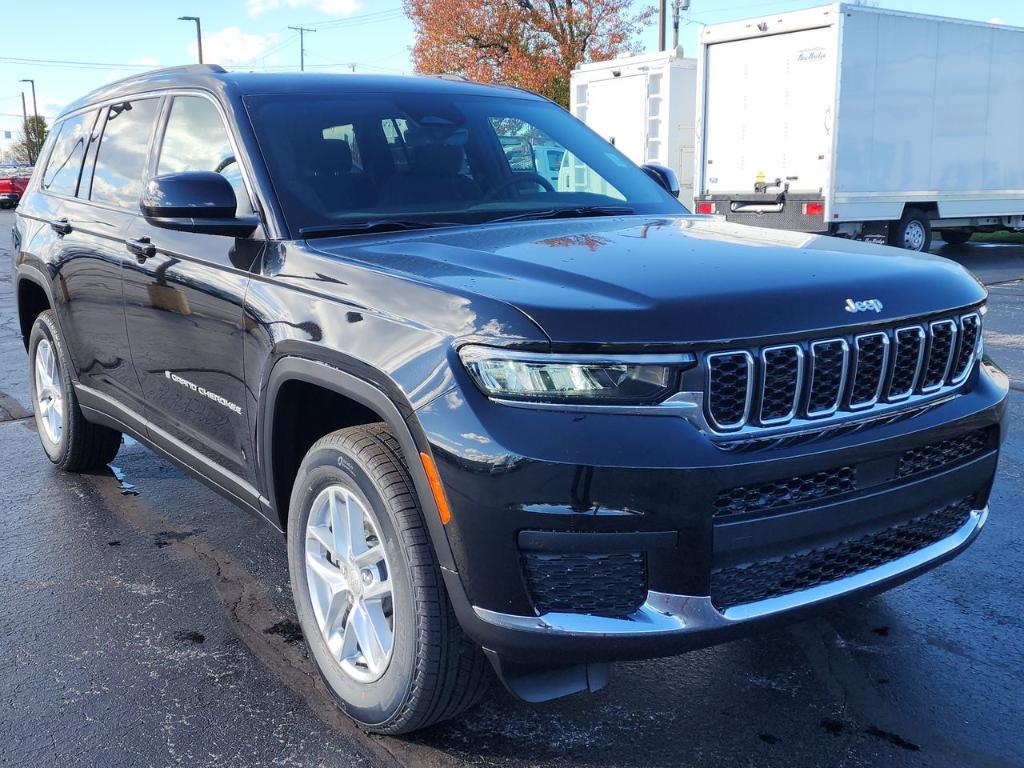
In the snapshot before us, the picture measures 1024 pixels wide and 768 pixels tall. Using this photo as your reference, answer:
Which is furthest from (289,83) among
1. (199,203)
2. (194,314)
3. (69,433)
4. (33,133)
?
(33,133)

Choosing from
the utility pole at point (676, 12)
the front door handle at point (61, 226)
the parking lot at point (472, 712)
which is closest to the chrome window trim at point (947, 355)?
the parking lot at point (472, 712)

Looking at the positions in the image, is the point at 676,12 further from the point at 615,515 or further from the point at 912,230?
the point at 615,515

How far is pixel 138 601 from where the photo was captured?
3.84 meters

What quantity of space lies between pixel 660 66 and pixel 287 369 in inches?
620

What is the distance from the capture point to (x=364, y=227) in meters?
3.32

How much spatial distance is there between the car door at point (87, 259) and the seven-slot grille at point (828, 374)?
2706mm

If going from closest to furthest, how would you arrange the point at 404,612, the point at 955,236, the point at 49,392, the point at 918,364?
the point at 404,612 < the point at 918,364 < the point at 49,392 < the point at 955,236

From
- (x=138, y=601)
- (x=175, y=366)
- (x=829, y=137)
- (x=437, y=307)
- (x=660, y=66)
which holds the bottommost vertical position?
(x=138, y=601)

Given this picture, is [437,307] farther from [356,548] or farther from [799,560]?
[799,560]

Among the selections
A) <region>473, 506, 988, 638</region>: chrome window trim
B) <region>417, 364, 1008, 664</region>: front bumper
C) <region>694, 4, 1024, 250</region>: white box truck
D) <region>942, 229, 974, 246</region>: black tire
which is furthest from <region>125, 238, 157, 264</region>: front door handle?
<region>942, 229, 974, 246</region>: black tire

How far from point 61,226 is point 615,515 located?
11.7 ft

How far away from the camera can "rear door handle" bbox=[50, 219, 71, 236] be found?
472 cm

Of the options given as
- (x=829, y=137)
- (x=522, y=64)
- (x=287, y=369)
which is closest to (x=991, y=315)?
(x=829, y=137)

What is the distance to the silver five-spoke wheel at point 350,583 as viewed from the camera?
2793mm
